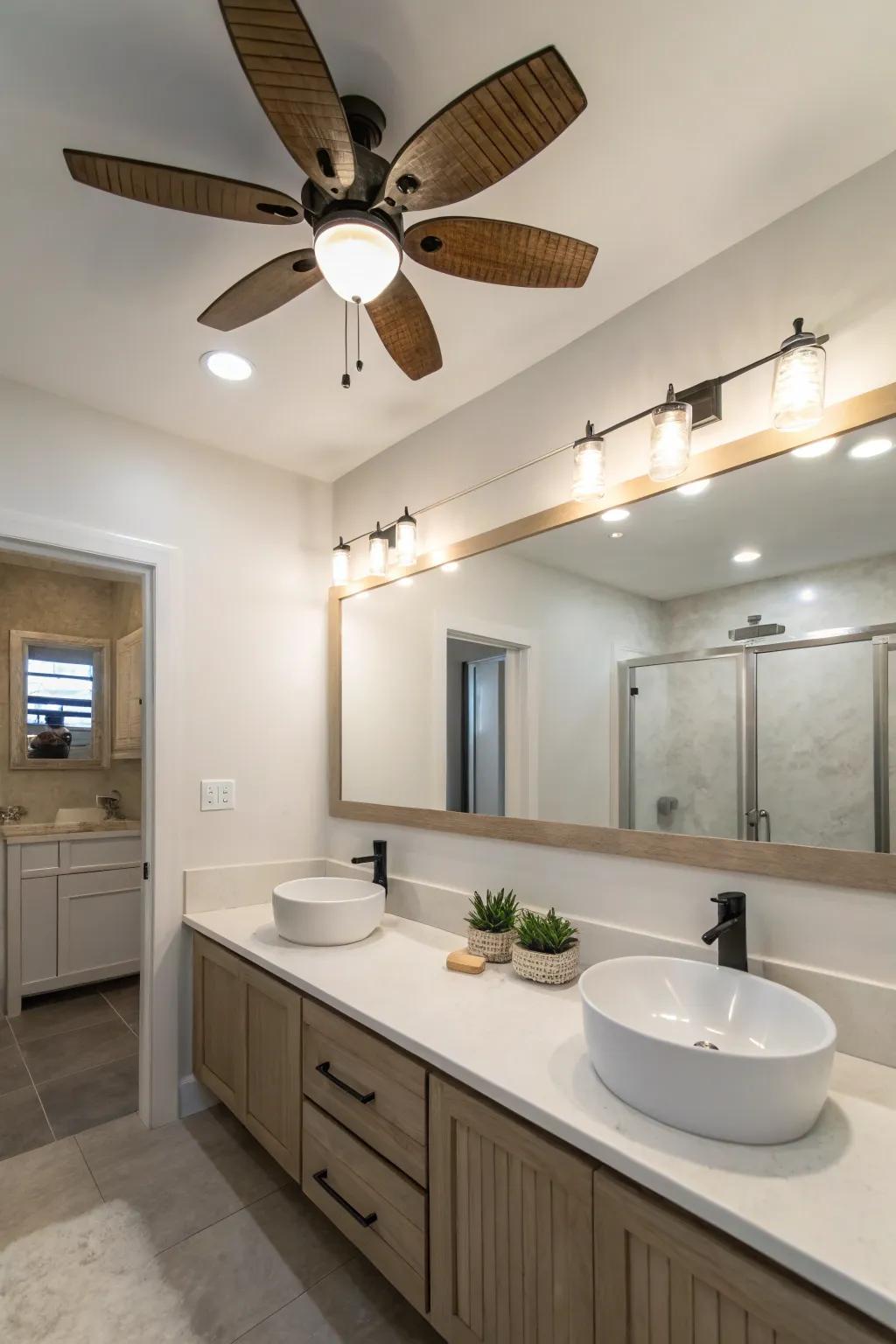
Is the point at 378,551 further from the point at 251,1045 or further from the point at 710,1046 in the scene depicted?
the point at 710,1046

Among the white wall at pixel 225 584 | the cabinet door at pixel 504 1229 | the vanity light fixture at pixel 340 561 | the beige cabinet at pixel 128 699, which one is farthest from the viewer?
the beige cabinet at pixel 128 699

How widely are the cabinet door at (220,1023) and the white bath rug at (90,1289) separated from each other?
0.37 m

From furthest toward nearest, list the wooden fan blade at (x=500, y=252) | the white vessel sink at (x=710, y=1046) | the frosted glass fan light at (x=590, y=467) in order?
the frosted glass fan light at (x=590, y=467), the wooden fan blade at (x=500, y=252), the white vessel sink at (x=710, y=1046)

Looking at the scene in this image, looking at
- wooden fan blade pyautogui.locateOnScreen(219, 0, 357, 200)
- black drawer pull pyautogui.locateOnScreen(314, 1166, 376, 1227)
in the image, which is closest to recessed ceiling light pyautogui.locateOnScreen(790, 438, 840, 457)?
wooden fan blade pyautogui.locateOnScreen(219, 0, 357, 200)

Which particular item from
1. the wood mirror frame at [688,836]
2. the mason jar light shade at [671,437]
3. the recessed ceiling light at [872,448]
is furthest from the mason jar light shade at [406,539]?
the recessed ceiling light at [872,448]

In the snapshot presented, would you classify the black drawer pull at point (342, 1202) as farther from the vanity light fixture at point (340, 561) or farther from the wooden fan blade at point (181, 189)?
the wooden fan blade at point (181, 189)

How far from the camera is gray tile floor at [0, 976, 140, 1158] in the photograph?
7.39 ft

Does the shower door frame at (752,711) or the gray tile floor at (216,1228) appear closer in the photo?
the shower door frame at (752,711)

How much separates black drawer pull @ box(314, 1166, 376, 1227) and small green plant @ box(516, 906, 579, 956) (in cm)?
66

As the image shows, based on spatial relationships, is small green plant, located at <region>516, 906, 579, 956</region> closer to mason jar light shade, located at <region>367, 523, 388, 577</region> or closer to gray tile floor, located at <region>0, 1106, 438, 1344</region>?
gray tile floor, located at <region>0, 1106, 438, 1344</region>

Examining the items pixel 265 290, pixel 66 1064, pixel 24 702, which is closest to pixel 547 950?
pixel 265 290

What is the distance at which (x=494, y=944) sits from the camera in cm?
174

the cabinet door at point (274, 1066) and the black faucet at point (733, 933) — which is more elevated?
the black faucet at point (733, 933)

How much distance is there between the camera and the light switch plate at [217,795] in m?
2.36
